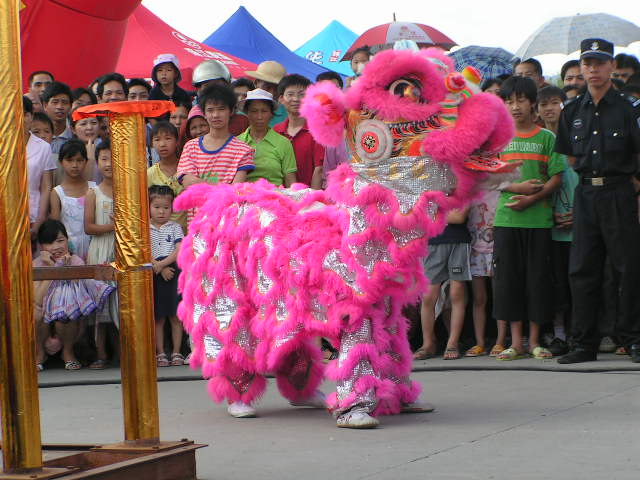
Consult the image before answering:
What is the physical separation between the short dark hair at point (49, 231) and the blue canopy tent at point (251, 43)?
1129 cm

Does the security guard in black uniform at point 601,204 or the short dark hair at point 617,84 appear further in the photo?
the short dark hair at point 617,84

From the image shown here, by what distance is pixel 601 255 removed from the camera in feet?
23.7

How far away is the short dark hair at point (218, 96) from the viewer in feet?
25.2

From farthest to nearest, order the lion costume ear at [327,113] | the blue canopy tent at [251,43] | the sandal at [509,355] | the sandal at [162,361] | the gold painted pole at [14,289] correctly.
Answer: the blue canopy tent at [251,43]
the sandal at [162,361]
the sandal at [509,355]
the lion costume ear at [327,113]
the gold painted pole at [14,289]

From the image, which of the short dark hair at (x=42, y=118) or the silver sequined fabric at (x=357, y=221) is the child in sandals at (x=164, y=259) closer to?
the short dark hair at (x=42, y=118)

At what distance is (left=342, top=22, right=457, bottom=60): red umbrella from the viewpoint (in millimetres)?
14062

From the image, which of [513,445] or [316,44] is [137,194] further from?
[316,44]

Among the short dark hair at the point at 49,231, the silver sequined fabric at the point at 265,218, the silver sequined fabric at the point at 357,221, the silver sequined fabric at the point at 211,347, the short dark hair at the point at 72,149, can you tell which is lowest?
the silver sequined fabric at the point at 211,347

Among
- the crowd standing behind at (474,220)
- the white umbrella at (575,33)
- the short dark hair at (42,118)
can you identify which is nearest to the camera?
the crowd standing behind at (474,220)

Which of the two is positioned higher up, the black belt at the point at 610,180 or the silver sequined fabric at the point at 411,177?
the black belt at the point at 610,180

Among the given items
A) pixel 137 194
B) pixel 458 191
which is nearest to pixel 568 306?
pixel 458 191

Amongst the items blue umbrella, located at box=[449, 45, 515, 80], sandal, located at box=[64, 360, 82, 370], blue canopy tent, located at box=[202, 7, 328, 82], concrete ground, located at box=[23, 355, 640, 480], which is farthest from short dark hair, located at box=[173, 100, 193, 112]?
blue canopy tent, located at box=[202, 7, 328, 82]

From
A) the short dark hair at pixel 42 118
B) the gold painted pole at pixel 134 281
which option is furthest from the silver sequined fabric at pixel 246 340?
the short dark hair at pixel 42 118

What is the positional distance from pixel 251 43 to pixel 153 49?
12.2 ft
